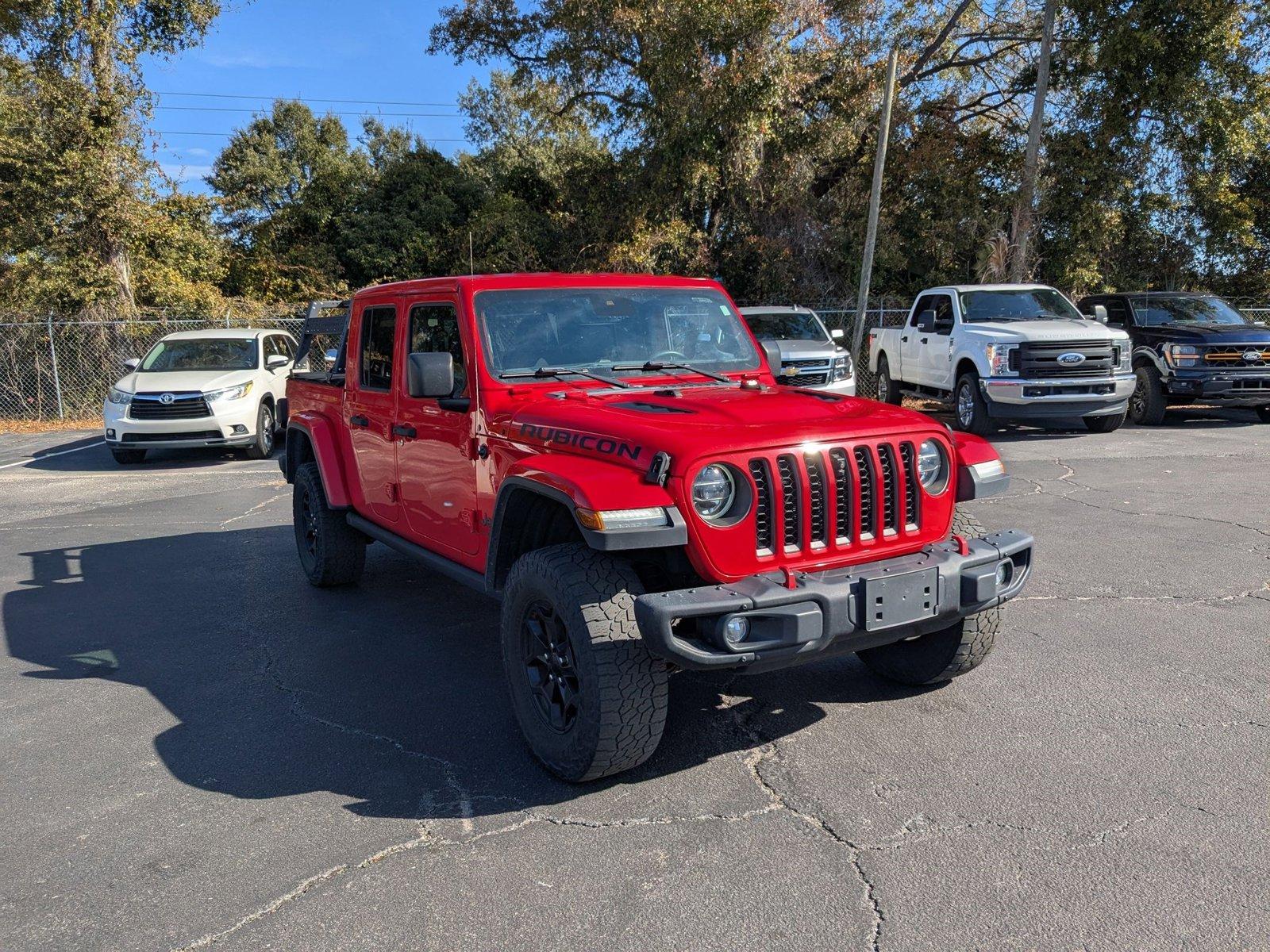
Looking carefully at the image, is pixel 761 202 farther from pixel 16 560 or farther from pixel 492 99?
pixel 492 99

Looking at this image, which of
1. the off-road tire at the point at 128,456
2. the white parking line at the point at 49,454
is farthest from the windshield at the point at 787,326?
the white parking line at the point at 49,454

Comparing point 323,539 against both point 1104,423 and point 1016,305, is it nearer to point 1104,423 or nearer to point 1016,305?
point 1016,305

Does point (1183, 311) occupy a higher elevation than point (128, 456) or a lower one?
higher

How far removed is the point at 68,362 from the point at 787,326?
13.5 meters

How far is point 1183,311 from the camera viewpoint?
14391mm

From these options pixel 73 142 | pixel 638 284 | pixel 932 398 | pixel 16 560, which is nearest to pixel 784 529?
pixel 638 284

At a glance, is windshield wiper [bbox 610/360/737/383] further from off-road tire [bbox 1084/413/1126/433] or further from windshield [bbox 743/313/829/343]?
off-road tire [bbox 1084/413/1126/433]

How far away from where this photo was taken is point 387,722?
445 centimetres

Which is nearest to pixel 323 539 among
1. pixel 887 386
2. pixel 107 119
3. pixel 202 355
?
pixel 202 355

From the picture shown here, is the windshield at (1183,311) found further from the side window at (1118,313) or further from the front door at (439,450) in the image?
the front door at (439,450)

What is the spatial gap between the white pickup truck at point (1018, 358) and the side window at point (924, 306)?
19 millimetres

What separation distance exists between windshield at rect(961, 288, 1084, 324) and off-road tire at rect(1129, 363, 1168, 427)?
142cm

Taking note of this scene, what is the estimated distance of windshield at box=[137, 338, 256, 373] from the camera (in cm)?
1391

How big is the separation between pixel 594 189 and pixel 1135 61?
11.1 m
